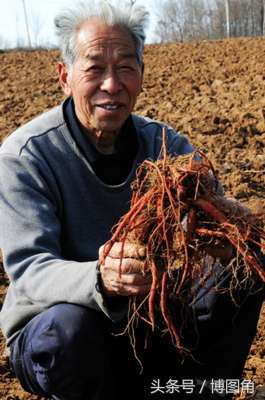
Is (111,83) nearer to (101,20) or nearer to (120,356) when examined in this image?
(101,20)

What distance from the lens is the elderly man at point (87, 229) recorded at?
1875 mm

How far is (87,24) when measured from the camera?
2.16 metres

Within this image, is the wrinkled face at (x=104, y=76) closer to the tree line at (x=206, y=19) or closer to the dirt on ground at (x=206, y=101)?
the dirt on ground at (x=206, y=101)

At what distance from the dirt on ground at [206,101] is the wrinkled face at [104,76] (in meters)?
0.62

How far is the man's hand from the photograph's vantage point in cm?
171

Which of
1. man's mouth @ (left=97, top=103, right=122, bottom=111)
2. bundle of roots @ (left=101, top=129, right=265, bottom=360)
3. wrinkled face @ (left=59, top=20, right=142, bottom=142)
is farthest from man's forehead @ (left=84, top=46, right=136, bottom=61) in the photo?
bundle of roots @ (left=101, top=129, right=265, bottom=360)

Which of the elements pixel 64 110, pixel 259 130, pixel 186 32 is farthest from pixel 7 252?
pixel 186 32

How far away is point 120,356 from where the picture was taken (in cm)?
207

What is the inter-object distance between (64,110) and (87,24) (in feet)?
1.03

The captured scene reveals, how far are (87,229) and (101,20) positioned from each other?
72 centimetres

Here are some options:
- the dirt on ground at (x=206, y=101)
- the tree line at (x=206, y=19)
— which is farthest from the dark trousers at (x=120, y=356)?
the tree line at (x=206, y=19)

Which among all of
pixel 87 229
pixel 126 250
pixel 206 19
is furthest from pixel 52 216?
pixel 206 19

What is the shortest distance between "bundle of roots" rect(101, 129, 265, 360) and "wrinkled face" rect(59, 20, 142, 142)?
1.22ft

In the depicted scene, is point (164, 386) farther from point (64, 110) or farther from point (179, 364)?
point (64, 110)
